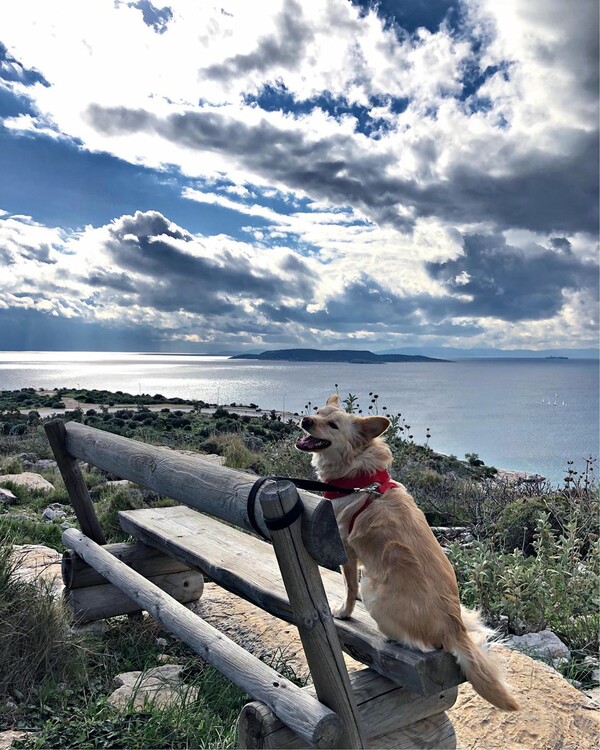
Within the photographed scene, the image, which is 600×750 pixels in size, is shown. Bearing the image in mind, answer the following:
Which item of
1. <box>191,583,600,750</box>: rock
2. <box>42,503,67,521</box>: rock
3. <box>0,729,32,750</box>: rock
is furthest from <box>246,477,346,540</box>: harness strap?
<box>42,503,67,521</box>: rock

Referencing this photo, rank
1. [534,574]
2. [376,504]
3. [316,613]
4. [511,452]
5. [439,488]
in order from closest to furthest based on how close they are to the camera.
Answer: [316,613] → [376,504] → [534,574] → [439,488] → [511,452]

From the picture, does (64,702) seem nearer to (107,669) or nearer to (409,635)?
(107,669)

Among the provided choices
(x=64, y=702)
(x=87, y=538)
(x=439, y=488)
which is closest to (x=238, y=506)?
(x=64, y=702)

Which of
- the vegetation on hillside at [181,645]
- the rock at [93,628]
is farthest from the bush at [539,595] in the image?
the rock at [93,628]

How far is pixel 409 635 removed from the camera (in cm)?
270

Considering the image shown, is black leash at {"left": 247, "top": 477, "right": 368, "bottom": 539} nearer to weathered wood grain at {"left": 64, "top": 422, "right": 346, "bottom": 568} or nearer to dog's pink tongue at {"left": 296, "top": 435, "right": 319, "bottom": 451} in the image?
weathered wood grain at {"left": 64, "top": 422, "right": 346, "bottom": 568}

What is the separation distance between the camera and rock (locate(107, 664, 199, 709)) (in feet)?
11.6

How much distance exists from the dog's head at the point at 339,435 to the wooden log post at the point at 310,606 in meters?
0.65

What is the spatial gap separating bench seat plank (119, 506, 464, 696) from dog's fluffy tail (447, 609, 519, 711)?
67 millimetres

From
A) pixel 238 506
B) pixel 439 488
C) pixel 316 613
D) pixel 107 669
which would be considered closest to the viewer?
pixel 316 613

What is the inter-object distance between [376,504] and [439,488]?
21.7ft

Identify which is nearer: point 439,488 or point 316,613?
point 316,613

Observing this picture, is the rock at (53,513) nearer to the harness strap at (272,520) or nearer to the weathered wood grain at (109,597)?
the weathered wood grain at (109,597)

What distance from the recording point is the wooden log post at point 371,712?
263 centimetres
